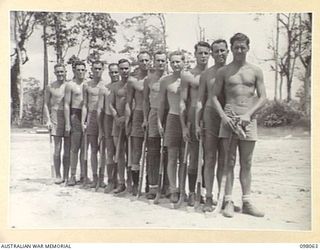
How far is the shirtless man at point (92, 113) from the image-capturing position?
1619mm

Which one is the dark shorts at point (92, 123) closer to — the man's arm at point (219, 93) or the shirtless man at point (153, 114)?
the shirtless man at point (153, 114)

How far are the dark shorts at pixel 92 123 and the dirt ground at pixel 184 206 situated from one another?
0.12m

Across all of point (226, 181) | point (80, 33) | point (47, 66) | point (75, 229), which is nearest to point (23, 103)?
point (47, 66)

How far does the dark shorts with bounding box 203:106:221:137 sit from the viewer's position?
1.56 m

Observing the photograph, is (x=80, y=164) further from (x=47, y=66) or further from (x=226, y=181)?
(x=226, y=181)

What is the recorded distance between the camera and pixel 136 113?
1.61 meters

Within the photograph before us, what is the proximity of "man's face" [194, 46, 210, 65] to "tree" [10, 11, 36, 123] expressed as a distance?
0.38 m

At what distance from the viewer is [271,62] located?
1571 mm

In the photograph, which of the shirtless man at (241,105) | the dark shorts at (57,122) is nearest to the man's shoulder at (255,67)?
the shirtless man at (241,105)

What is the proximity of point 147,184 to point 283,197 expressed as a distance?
0.31 metres

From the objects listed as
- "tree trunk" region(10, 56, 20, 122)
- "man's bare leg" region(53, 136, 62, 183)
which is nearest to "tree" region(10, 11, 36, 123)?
"tree trunk" region(10, 56, 20, 122)

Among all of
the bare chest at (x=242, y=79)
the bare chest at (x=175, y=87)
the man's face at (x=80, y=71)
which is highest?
the man's face at (x=80, y=71)

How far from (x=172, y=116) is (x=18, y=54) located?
0.37 m

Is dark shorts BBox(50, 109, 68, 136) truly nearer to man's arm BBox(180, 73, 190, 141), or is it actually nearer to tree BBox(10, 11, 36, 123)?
tree BBox(10, 11, 36, 123)
